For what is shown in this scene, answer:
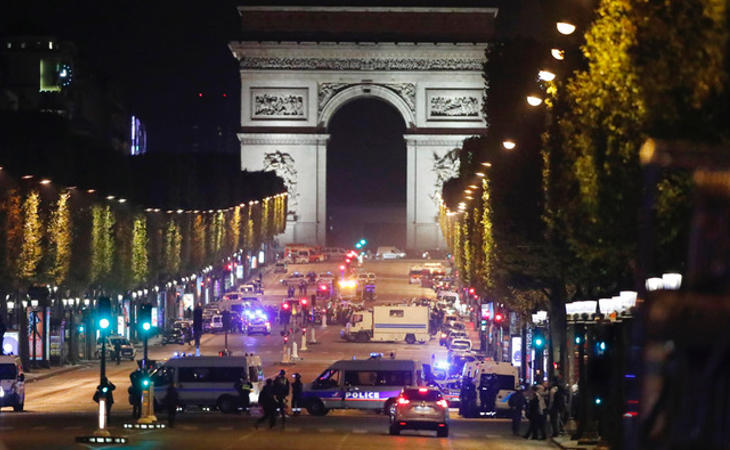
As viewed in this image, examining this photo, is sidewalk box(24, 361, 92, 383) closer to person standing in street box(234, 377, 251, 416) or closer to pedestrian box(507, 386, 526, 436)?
person standing in street box(234, 377, 251, 416)

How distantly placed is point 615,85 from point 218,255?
74.9m

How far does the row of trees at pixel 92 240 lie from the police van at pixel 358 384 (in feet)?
53.4

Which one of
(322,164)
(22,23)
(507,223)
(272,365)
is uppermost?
(22,23)

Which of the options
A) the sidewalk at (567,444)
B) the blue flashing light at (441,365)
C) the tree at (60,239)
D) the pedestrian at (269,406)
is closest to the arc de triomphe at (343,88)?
the tree at (60,239)

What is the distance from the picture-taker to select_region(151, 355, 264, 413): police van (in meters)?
39.1

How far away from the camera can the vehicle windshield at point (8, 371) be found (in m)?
37.9

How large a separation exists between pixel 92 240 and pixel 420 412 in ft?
109

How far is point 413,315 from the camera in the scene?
2840 inches

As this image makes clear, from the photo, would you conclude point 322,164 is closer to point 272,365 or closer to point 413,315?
point 413,315

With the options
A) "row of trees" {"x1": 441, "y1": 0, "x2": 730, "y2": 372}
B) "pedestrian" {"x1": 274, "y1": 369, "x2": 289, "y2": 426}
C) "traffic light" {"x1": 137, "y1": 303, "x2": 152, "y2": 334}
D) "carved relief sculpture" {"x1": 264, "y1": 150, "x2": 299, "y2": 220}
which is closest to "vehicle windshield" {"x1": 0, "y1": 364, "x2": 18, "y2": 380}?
"traffic light" {"x1": 137, "y1": 303, "x2": 152, "y2": 334}

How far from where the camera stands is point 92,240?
62844 millimetres

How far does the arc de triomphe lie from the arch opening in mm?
34443

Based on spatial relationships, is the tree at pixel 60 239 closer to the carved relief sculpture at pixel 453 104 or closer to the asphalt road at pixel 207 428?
the asphalt road at pixel 207 428

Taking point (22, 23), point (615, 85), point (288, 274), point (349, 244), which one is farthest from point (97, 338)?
point (349, 244)
